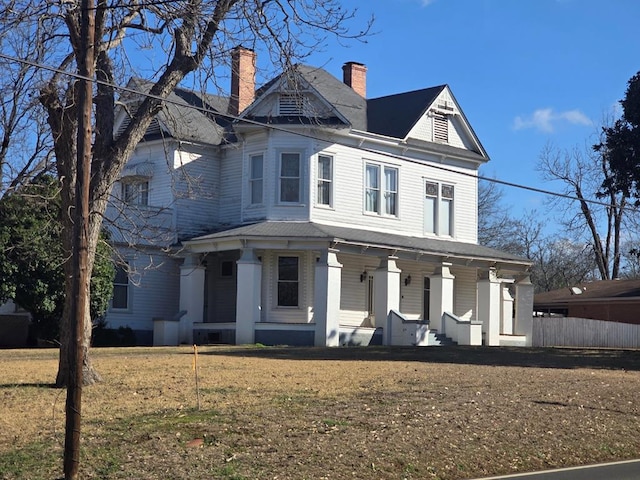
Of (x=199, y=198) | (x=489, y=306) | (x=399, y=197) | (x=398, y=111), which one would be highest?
(x=398, y=111)

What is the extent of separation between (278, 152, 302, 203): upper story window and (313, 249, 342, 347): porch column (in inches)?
111

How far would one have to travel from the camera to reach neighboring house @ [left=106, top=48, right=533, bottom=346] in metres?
32.9

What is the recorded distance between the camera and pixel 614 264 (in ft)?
212

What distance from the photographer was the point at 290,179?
113 ft

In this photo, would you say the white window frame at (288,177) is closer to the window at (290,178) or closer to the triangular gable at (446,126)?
the window at (290,178)

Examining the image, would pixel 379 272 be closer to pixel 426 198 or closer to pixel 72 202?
pixel 426 198

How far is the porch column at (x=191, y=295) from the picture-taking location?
113ft

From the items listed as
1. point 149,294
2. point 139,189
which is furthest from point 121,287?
point 139,189

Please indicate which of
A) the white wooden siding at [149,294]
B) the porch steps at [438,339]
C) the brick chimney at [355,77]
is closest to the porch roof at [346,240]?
the white wooden siding at [149,294]

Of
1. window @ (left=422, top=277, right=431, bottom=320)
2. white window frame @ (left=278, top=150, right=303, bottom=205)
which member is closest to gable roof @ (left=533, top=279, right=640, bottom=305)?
window @ (left=422, top=277, right=431, bottom=320)

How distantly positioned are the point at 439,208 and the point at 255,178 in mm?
7780

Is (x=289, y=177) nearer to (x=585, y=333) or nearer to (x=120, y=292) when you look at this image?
(x=120, y=292)

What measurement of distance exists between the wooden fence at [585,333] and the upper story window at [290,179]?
59.2 feet

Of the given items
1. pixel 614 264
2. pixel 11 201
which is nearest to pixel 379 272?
pixel 11 201
